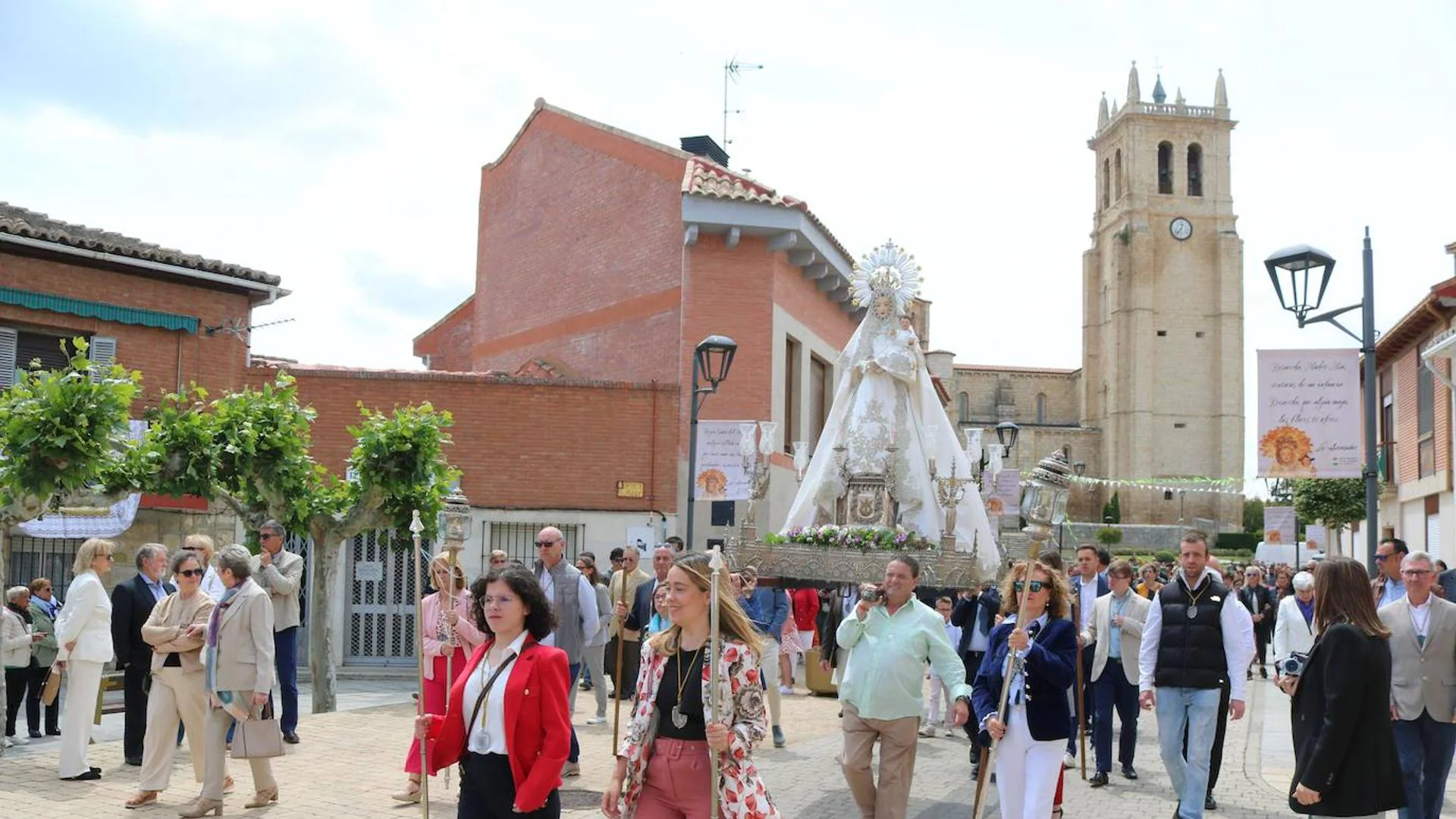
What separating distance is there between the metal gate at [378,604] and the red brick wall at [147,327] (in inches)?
138

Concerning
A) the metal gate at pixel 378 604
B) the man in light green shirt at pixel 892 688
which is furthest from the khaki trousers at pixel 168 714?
the metal gate at pixel 378 604

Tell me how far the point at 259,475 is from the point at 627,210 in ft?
42.5

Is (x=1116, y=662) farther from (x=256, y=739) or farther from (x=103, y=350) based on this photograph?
(x=103, y=350)

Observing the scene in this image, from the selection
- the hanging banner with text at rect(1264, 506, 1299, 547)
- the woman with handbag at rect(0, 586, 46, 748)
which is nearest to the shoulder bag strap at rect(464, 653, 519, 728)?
the woman with handbag at rect(0, 586, 46, 748)

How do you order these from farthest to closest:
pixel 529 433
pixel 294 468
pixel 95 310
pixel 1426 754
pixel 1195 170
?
pixel 1195 170, pixel 529 433, pixel 95 310, pixel 294 468, pixel 1426 754

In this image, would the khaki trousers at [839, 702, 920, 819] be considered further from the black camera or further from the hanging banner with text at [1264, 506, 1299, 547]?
the hanging banner with text at [1264, 506, 1299, 547]

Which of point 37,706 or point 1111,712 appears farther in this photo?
point 37,706

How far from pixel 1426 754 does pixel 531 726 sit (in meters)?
6.00

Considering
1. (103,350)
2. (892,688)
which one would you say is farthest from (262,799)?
(103,350)

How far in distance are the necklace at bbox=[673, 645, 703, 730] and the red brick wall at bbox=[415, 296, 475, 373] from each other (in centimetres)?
2745

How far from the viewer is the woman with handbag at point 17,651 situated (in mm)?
12688

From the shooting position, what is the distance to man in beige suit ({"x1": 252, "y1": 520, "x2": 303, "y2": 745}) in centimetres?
1175

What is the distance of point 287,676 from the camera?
1192 centimetres

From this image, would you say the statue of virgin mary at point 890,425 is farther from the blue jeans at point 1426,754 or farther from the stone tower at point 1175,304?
the stone tower at point 1175,304
